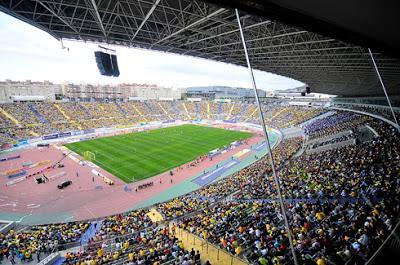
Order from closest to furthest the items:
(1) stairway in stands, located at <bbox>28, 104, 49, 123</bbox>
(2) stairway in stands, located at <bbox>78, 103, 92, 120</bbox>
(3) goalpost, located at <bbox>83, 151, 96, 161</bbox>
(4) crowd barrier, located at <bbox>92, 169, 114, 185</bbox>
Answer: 1. (4) crowd barrier, located at <bbox>92, 169, 114, 185</bbox>
2. (3) goalpost, located at <bbox>83, 151, 96, 161</bbox>
3. (1) stairway in stands, located at <bbox>28, 104, 49, 123</bbox>
4. (2) stairway in stands, located at <bbox>78, 103, 92, 120</bbox>

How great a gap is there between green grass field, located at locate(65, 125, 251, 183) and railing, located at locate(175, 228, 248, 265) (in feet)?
50.1

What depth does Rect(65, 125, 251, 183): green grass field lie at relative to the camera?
28.8m

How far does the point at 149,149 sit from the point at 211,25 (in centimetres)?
2681

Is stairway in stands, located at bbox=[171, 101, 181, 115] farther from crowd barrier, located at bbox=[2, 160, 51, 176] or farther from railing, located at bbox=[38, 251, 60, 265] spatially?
railing, located at bbox=[38, 251, 60, 265]

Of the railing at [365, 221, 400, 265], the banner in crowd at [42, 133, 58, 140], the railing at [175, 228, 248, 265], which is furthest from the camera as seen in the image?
the banner in crowd at [42, 133, 58, 140]

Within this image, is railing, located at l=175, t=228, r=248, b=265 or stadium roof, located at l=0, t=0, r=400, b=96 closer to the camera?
stadium roof, located at l=0, t=0, r=400, b=96

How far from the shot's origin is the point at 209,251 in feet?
30.9

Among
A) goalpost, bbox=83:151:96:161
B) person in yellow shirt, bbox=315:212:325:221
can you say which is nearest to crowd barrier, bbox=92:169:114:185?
goalpost, bbox=83:151:96:161

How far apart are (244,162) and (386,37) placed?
2687 cm

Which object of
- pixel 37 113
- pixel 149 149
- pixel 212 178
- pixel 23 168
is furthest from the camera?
pixel 37 113

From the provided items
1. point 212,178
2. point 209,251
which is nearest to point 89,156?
point 212,178

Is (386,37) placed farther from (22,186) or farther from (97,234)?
(22,186)

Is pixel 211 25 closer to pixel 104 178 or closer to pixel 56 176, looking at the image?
pixel 104 178

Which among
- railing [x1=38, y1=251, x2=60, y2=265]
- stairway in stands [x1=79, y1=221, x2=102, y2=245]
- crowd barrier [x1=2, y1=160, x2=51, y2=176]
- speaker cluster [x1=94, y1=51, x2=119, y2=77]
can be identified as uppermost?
speaker cluster [x1=94, y1=51, x2=119, y2=77]
